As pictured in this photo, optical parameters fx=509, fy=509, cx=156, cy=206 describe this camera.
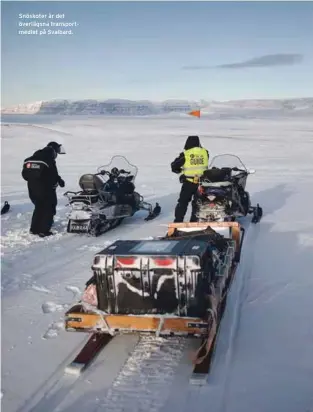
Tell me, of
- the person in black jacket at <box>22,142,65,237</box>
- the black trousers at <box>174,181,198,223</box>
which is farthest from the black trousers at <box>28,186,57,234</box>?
the black trousers at <box>174,181,198,223</box>

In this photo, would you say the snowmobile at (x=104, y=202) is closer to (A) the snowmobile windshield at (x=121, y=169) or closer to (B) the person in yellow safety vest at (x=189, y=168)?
(A) the snowmobile windshield at (x=121, y=169)

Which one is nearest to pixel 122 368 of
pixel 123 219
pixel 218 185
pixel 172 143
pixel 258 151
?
pixel 218 185

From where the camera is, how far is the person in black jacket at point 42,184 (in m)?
7.58

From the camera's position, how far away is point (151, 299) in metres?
3.88

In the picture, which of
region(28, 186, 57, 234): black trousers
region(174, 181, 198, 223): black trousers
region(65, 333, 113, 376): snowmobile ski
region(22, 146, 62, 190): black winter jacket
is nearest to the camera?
region(65, 333, 113, 376): snowmobile ski

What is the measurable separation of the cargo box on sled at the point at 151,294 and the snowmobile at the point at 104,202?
3.67m

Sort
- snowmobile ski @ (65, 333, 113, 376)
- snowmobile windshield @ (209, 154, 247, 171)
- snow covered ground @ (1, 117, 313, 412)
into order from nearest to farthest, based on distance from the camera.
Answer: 1. snow covered ground @ (1, 117, 313, 412)
2. snowmobile ski @ (65, 333, 113, 376)
3. snowmobile windshield @ (209, 154, 247, 171)

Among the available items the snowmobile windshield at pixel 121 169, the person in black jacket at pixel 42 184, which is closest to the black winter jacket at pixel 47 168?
the person in black jacket at pixel 42 184

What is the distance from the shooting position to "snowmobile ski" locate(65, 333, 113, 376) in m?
3.71

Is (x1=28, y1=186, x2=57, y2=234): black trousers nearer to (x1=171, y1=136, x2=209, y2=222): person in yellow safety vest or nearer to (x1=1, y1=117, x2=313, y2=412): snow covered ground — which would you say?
(x1=1, y1=117, x2=313, y2=412): snow covered ground

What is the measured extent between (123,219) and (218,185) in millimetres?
2154

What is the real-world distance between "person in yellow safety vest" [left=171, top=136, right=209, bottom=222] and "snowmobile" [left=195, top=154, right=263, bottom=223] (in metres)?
0.13

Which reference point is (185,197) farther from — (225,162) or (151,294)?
(151,294)

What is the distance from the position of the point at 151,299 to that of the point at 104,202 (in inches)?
171
